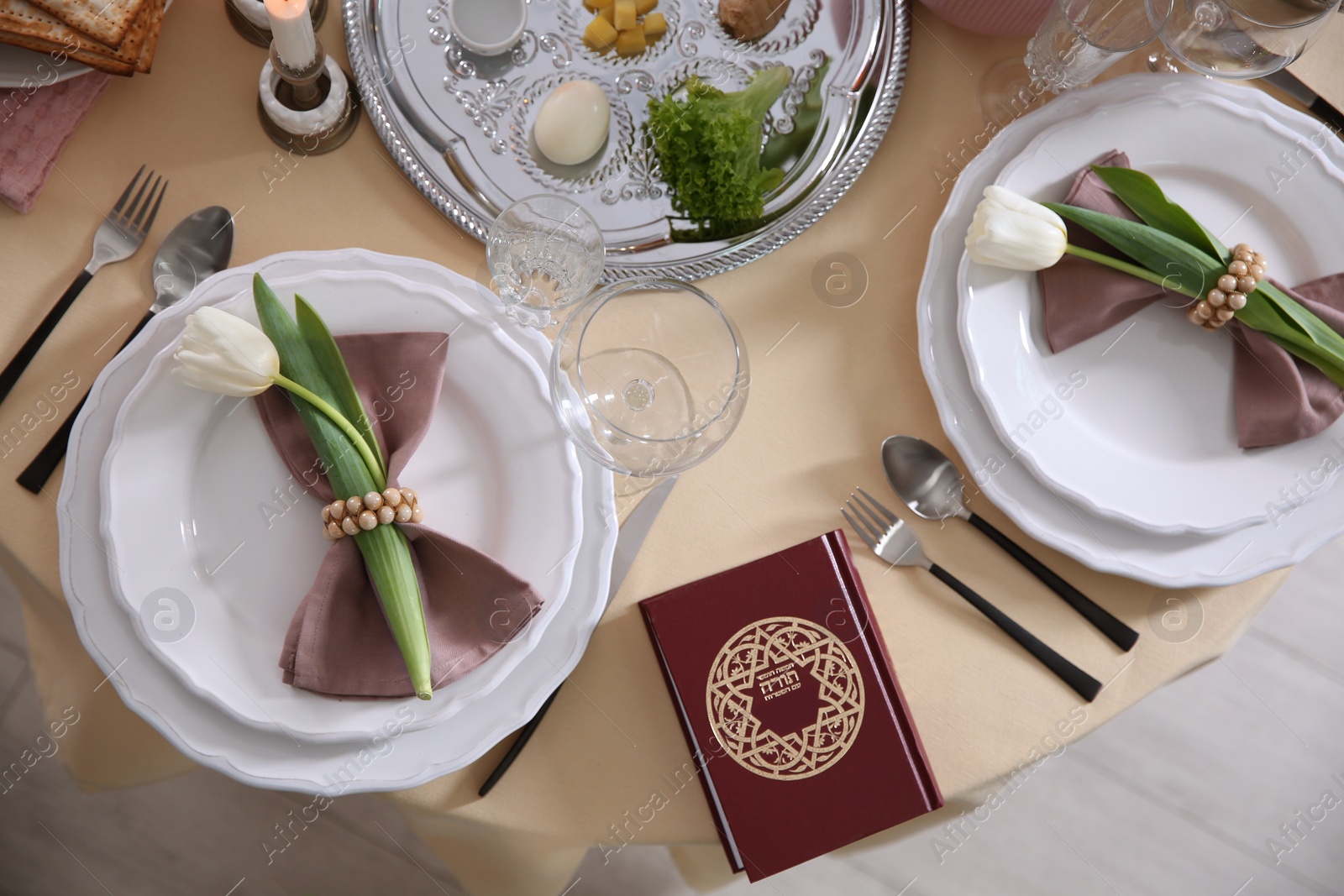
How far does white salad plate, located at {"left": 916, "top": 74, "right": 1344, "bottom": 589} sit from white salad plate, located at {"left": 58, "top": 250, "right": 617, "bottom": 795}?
1.30 feet

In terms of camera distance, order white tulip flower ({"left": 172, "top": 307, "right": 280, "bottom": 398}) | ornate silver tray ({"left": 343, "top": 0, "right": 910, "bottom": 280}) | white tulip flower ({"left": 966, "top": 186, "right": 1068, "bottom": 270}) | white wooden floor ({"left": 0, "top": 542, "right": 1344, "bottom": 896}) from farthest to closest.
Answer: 1. white wooden floor ({"left": 0, "top": 542, "right": 1344, "bottom": 896})
2. ornate silver tray ({"left": 343, "top": 0, "right": 910, "bottom": 280})
3. white tulip flower ({"left": 966, "top": 186, "right": 1068, "bottom": 270})
4. white tulip flower ({"left": 172, "top": 307, "right": 280, "bottom": 398})

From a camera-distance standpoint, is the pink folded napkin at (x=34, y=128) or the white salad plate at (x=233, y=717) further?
the pink folded napkin at (x=34, y=128)

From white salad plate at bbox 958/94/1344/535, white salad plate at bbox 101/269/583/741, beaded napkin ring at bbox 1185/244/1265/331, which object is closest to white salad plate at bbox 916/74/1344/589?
white salad plate at bbox 958/94/1344/535

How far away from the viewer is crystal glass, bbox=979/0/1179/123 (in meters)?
0.86

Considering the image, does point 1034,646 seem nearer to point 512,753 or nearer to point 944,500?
point 944,500

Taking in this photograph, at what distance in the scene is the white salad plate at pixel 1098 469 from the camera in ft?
2.86

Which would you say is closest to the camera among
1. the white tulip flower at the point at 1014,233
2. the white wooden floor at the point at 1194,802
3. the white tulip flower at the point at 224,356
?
the white tulip flower at the point at 224,356

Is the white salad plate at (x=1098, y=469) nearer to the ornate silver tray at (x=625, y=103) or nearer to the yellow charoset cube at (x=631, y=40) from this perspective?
the ornate silver tray at (x=625, y=103)

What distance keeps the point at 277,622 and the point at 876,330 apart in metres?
0.70

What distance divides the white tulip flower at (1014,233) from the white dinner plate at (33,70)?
37.5 inches

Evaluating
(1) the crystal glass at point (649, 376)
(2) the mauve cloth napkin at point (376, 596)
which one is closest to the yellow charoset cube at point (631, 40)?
(1) the crystal glass at point (649, 376)

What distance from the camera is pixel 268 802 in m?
1.66

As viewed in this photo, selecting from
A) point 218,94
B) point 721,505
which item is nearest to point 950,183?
point 721,505

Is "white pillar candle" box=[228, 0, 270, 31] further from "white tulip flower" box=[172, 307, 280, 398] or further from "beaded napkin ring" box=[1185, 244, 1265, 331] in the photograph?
"beaded napkin ring" box=[1185, 244, 1265, 331]
